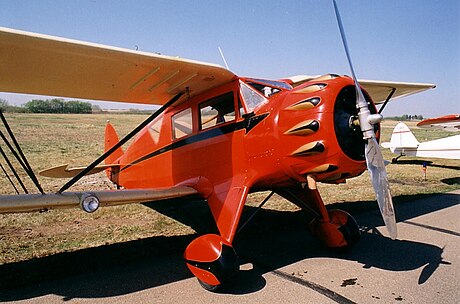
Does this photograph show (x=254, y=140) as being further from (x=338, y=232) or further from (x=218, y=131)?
(x=338, y=232)

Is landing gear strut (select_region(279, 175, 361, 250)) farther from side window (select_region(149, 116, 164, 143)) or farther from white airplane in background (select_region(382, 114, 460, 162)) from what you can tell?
white airplane in background (select_region(382, 114, 460, 162))

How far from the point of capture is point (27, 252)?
4.80 m

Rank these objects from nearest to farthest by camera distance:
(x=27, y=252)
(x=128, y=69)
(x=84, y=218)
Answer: (x=128, y=69) → (x=27, y=252) → (x=84, y=218)

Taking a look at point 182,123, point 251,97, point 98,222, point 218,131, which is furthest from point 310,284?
point 98,222

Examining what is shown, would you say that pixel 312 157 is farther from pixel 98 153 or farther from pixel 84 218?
pixel 98 153

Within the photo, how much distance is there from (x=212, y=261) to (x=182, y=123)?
2.39 m

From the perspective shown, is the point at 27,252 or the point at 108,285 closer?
the point at 108,285

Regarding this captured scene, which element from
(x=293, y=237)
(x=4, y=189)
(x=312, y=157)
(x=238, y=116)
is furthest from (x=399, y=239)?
(x=4, y=189)

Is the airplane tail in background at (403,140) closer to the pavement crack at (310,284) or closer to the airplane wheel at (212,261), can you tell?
the pavement crack at (310,284)

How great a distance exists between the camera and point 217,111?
4887 mm

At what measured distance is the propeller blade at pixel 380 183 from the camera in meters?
3.59

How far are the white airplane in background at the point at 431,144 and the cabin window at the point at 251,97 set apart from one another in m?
8.22

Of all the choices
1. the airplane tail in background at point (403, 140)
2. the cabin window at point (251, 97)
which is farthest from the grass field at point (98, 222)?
the airplane tail in background at point (403, 140)

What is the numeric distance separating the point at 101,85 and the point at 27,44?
1.73 metres
